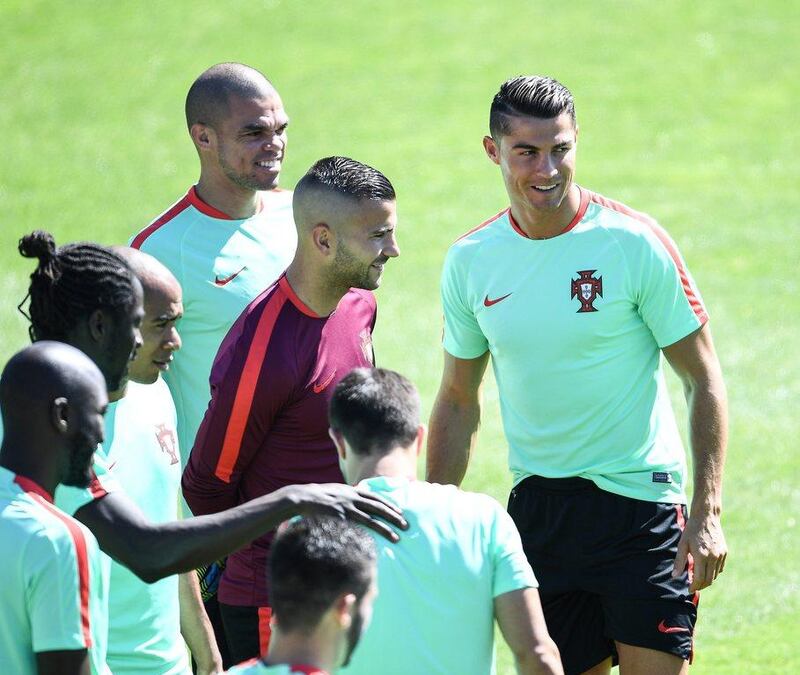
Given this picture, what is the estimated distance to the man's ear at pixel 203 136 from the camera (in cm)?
642

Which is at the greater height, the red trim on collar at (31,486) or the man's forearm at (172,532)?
the red trim on collar at (31,486)

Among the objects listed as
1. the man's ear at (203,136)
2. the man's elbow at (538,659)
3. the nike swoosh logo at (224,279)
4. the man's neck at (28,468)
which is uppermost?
the man's ear at (203,136)

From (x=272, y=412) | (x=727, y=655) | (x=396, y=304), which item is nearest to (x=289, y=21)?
(x=396, y=304)

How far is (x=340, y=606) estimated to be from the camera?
3049 millimetres

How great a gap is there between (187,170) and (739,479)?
1241 cm

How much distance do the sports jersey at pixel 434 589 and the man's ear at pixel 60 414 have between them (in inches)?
32.3

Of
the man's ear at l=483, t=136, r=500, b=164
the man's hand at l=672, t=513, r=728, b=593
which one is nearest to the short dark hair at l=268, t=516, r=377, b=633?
the man's hand at l=672, t=513, r=728, b=593

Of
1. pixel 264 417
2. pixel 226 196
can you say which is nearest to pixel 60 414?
pixel 264 417

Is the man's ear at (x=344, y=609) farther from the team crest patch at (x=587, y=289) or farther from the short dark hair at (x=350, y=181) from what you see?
the team crest patch at (x=587, y=289)

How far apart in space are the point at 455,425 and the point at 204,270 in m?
1.32

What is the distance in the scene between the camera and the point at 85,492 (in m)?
3.74

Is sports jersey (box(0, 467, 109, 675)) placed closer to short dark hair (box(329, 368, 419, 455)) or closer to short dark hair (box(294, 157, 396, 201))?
short dark hair (box(329, 368, 419, 455))

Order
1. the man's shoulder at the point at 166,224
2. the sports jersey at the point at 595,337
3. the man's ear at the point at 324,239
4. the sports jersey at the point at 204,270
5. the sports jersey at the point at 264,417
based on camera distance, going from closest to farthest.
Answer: the sports jersey at the point at 264,417 → the man's ear at the point at 324,239 → the sports jersey at the point at 595,337 → the sports jersey at the point at 204,270 → the man's shoulder at the point at 166,224

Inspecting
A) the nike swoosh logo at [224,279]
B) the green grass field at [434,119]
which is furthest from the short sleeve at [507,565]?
the green grass field at [434,119]
